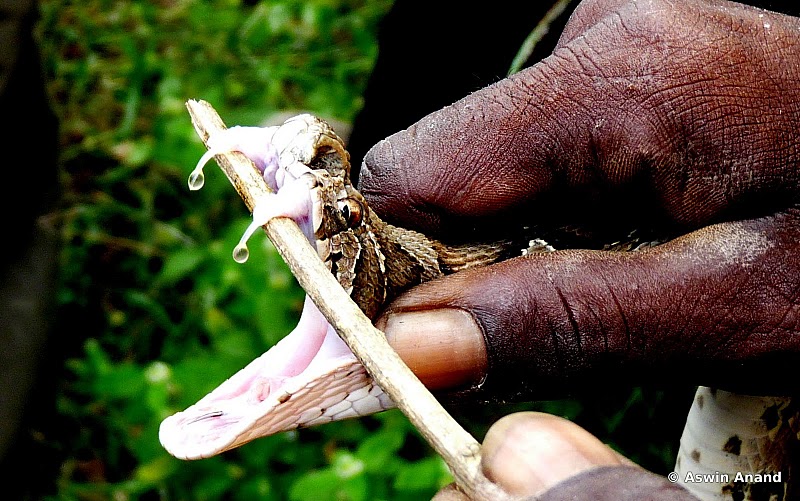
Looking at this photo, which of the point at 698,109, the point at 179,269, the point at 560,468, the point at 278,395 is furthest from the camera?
the point at 179,269

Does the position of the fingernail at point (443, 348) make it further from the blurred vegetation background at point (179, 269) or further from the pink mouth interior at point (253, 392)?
the blurred vegetation background at point (179, 269)

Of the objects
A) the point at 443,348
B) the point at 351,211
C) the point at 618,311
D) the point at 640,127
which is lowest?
the point at 618,311

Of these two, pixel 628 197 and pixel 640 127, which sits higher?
pixel 640 127

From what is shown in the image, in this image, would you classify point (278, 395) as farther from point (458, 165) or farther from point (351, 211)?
point (458, 165)

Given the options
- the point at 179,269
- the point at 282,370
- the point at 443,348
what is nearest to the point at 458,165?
the point at 443,348

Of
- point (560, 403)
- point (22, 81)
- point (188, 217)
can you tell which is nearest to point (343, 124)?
point (188, 217)

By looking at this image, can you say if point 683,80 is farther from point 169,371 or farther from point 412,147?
point 169,371

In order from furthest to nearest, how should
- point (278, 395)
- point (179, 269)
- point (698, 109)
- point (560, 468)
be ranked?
point (179, 269), point (698, 109), point (278, 395), point (560, 468)

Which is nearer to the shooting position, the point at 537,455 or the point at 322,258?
the point at 537,455
